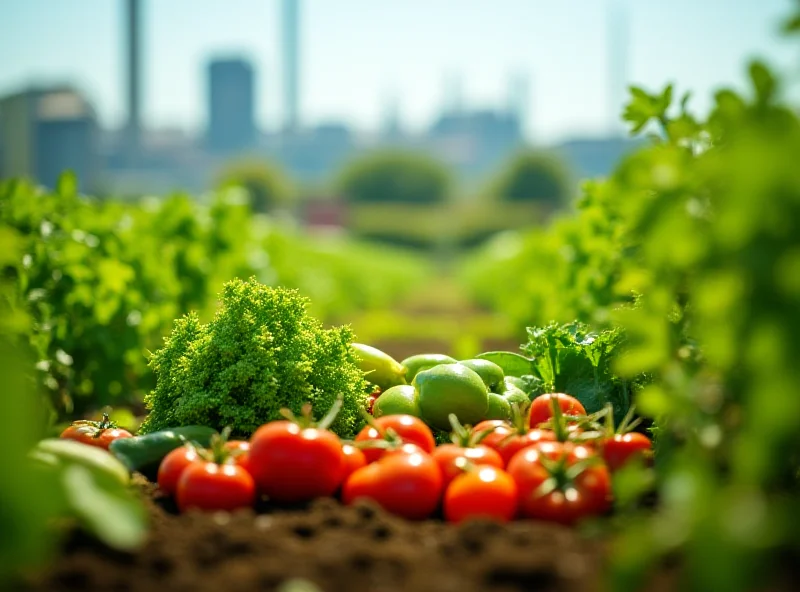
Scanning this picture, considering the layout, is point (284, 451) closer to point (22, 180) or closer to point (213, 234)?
point (22, 180)

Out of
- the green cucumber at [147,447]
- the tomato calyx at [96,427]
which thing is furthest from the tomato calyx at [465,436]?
the tomato calyx at [96,427]

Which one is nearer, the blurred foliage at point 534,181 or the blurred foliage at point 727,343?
the blurred foliage at point 727,343

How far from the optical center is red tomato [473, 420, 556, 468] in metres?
3.24

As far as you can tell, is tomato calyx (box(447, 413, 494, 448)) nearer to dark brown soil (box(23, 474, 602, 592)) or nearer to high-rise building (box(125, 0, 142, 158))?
dark brown soil (box(23, 474, 602, 592))

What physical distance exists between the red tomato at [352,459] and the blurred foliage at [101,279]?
163cm

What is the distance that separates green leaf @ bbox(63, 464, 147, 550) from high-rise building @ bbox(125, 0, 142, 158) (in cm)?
8847

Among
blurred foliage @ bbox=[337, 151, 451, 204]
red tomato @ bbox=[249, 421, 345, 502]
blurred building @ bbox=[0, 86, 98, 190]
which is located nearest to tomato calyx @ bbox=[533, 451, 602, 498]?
red tomato @ bbox=[249, 421, 345, 502]

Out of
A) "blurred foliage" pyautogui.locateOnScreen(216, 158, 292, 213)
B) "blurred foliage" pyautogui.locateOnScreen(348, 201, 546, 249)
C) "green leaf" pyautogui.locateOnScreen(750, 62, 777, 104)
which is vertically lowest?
"blurred foliage" pyautogui.locateOnScreen(348, 201, 546, 249)

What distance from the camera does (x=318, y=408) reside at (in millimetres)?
3695

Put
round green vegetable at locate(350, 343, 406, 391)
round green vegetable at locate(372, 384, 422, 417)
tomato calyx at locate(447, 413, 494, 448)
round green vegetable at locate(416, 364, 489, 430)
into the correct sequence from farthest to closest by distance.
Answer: round green vegetable at locate(350, 343, 406, 391) → round green vegetable at locate(372, 384, 422, 417) → round green vegetable at locate(416, 364, 489, 430) → tomato calyx at locate(447, 413, 494, 448)

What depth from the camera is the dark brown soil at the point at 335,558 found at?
2.12 m

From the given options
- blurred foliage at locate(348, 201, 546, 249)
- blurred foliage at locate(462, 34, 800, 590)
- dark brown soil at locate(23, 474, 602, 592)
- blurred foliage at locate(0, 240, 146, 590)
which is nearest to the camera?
blurred foliage at locate(462, 34, 800, 590)

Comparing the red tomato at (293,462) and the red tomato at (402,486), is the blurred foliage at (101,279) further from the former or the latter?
the red tomato at (402,486)

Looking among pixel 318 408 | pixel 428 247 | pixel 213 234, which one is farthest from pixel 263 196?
pixel 318 408
